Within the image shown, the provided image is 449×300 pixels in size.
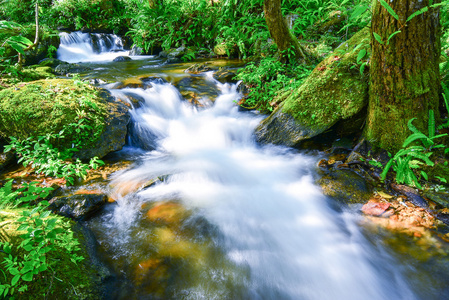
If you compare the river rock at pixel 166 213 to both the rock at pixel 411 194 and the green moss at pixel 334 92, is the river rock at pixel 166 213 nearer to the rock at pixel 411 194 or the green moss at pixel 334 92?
the green moss at pixel 334 92

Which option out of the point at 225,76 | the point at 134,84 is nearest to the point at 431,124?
the point at 225,76

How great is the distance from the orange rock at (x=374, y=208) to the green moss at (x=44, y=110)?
4.69 metres

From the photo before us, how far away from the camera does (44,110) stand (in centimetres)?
429

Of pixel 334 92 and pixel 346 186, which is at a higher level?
pixel 334 92

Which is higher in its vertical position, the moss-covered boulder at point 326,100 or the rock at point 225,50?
the rock at point 225,50

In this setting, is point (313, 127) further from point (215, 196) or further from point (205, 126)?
point (205, 126)

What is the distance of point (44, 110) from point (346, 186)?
17.5ft

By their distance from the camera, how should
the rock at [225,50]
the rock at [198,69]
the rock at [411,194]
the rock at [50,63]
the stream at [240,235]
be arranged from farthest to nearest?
the rock at [225,50] → the rock at [50,63] → the rock at [198,69] → the rock at [411,194] → the stream at [240,235]

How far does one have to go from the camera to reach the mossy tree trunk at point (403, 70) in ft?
8.52

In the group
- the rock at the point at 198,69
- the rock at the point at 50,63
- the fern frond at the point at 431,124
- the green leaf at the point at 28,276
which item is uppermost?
the rock at the point at 50,63

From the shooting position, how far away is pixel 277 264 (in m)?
2.68

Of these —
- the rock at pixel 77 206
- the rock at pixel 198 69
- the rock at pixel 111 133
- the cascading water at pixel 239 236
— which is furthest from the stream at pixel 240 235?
the rock at pixel 198 69

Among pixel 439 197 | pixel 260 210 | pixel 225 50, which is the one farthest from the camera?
pixel 225 50

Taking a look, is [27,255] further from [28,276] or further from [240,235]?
[240,235]
